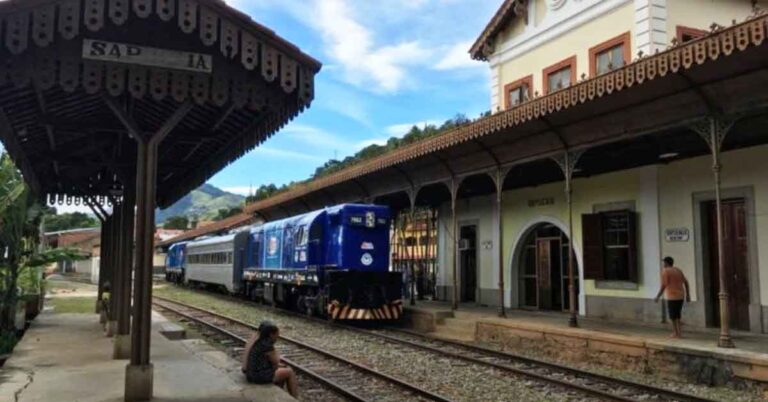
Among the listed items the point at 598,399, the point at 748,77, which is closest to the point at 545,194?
the point at 748,77

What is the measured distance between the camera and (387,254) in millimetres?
18172

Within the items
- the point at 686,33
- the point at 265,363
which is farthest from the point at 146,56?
the point at 686,33

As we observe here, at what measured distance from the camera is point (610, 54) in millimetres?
17000

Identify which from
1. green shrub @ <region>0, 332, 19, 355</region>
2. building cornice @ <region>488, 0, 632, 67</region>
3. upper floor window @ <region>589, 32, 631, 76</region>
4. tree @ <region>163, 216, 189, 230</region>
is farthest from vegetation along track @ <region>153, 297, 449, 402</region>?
tree @ <region>163, 216, 189, 230</region>

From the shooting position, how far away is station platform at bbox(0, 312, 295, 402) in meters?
6.88

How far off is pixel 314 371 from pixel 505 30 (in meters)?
13.9

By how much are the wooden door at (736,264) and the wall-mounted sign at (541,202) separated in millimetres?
4673

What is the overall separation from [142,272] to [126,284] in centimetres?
331

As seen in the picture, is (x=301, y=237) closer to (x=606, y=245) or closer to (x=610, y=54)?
(x=606, y=245)

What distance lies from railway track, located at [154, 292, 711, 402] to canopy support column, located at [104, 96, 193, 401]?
5.60 m

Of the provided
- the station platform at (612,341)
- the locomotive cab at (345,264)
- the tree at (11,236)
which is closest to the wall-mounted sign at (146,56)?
the tree at (11,236)

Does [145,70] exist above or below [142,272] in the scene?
above

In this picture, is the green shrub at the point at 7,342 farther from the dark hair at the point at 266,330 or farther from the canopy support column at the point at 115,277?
the dark hair at the point at 266,330

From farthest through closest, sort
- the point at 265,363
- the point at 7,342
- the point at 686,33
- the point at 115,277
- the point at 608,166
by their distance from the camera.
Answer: the point at 686,33 → the point at 608,166 → the point at 115,277 → the point at 7,342 → the point at 265,363
